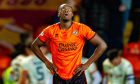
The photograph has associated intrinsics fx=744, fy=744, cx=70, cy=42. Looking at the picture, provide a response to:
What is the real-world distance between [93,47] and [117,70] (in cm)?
137

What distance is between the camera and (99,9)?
13.6m

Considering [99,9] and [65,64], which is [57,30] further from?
[99,9]

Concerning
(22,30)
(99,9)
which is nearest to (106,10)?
(99,9)

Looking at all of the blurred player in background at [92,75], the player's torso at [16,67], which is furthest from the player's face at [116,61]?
the player's torso at [16,67]

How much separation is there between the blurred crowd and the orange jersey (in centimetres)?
224

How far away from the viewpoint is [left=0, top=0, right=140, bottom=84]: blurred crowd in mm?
11836

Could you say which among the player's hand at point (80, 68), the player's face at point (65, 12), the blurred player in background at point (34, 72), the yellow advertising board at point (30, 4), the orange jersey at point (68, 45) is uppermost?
the player's face at point (65, 12)

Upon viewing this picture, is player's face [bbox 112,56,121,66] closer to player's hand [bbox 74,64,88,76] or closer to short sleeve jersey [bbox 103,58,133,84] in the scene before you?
short sleeve jersey [bbox 103,58,133,84]

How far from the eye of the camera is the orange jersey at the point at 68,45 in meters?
9.09

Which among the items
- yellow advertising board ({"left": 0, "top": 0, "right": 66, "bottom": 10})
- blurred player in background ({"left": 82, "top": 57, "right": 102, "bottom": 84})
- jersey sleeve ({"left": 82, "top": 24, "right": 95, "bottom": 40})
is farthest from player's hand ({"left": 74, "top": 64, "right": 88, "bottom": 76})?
yellow advertising board ({"left": 0, "top": 0, "right": 66, "bottom": 10})

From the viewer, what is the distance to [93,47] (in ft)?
42.9

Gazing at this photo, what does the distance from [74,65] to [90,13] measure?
4560 millimetres

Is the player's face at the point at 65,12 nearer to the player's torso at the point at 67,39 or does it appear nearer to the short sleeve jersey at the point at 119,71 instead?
the player's torso at the point at 67,39

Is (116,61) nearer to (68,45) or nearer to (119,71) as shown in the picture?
(119,71)
